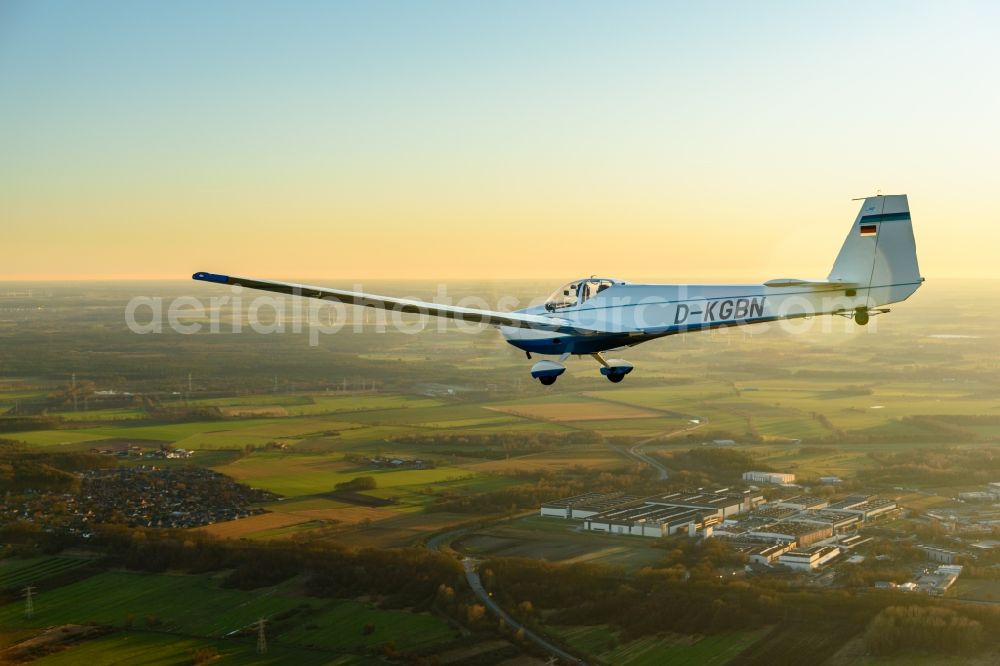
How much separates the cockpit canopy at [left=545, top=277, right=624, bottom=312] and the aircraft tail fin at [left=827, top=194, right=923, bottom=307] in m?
6.85

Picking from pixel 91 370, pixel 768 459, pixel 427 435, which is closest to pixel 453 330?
pixel 91 370

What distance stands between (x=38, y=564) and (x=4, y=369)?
97.9 metres

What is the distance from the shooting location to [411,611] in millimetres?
45906

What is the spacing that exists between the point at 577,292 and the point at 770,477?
51187 mm

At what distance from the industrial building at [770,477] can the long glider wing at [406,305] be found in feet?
165

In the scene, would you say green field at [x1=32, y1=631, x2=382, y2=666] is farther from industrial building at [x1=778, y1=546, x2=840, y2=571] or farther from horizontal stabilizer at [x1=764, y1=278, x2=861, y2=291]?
horizontal stabilizer at [x1=764, y1=278, x2=861, y2=291]

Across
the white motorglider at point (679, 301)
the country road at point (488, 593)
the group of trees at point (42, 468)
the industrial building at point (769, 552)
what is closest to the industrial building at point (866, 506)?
the industrial building at point (769, 552)

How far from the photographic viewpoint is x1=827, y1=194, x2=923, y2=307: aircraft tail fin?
73.6 ft

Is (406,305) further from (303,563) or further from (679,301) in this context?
(303,563)

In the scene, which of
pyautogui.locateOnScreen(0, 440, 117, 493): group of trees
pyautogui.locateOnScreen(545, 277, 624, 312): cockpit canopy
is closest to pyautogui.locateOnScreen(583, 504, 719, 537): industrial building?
pyautogui.locateOnScreen(545, 277, 624, 312): cockpit canopy

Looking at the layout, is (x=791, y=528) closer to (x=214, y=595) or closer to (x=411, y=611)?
(x=411, y=611)

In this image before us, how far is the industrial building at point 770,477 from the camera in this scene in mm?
71000

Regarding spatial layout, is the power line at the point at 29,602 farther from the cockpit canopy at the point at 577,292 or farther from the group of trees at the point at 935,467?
the group of trees at the point at 935,467

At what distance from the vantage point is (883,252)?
74.0 ft
